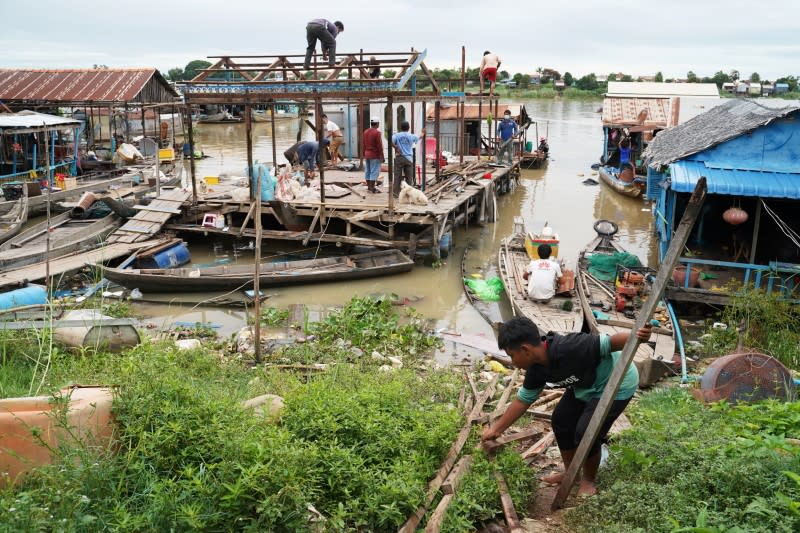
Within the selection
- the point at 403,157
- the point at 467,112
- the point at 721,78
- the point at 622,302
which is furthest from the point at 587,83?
the point at 622,302

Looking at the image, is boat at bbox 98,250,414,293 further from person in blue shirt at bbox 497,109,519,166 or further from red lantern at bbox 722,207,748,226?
person in blue shirt at bbox 497,109,519,166

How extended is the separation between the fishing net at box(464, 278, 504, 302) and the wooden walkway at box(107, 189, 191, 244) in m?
6.14

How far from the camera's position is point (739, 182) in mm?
8516

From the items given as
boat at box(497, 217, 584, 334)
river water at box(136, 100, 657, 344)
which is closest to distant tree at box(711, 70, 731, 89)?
river water at box(136, 100, 657, 344)

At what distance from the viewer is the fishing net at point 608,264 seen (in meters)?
10.2

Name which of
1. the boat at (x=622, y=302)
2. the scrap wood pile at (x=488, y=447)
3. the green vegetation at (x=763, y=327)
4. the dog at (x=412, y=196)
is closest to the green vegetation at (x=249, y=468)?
the scrap wood pile at (x=488, y=447)

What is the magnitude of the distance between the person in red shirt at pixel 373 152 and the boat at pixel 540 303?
11.0ft

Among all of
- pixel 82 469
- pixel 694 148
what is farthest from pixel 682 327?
pixel 82 469

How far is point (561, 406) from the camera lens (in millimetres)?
4066

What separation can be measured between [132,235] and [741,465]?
38.1ft

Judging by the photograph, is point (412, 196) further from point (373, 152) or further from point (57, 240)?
point (57, 240)

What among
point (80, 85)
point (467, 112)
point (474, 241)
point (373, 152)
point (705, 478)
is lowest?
point (474, 241)

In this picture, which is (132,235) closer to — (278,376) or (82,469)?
(278,376)

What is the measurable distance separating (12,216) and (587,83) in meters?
64.6
